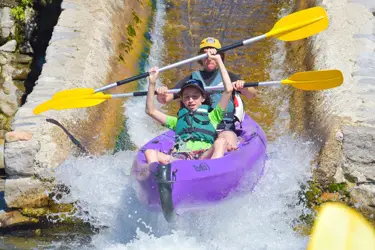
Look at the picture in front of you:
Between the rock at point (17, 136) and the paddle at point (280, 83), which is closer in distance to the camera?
the rock at point (17, 136)

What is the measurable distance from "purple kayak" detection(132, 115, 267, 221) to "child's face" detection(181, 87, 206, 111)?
0.55m

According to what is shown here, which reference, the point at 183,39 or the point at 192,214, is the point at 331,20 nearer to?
the point at 183,39

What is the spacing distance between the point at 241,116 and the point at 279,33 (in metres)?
0.95

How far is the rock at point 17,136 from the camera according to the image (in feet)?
17.0

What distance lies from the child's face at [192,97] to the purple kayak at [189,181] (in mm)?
545

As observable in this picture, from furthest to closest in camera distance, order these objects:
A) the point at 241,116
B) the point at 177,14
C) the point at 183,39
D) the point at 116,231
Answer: the point at 177,14 < the point at 183,39 < the point at 241,116 < the point at 116,231

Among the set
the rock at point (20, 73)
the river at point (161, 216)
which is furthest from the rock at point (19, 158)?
the rock at point (20, 73)

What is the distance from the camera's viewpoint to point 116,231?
4.89 m

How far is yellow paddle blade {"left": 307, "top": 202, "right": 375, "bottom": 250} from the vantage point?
5.41 ft

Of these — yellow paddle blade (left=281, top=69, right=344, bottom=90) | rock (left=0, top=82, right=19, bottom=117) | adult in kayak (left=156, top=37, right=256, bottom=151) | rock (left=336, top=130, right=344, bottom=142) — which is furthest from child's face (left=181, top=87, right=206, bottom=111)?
rock (left=0, top=82, right=19, bottom=117)

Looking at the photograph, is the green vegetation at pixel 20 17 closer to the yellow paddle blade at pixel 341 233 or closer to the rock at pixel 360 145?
the rock at pixel 360 145

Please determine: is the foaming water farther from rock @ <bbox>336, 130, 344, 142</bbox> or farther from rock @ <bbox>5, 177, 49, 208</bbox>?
rock @ <bbox>336, 130, 344, 142</bbox>

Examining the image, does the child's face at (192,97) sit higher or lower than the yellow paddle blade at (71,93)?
higher

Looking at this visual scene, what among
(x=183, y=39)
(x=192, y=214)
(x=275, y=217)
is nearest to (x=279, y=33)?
(x=275, y=217)
